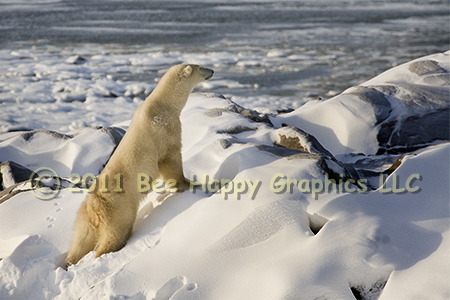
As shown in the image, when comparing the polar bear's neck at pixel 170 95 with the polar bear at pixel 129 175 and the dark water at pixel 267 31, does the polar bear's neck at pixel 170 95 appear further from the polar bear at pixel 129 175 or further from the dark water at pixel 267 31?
the dark water at pixel 267 31

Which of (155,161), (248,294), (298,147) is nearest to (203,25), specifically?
(298,147)

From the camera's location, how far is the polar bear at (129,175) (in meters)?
2.58

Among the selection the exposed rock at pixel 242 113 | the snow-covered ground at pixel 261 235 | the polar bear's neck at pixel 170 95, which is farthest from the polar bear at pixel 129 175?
the exposed rock at pixel 242 113

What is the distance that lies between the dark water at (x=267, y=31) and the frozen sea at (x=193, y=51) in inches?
1.3

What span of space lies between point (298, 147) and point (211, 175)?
96 centimetres

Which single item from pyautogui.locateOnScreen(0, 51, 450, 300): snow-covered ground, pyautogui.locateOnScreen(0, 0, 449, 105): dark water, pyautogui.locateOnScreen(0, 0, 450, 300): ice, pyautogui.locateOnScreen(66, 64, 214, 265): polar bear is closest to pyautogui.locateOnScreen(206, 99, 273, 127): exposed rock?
pyautogui.locateOnScreen(0, 0, 450, 300): ice

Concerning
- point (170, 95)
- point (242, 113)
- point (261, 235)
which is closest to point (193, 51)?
point (242, 113)

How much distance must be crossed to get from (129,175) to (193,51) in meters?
8.23

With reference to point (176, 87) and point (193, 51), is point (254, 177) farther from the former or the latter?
point (193, 51)

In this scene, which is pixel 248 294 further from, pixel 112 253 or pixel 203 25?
pixel 203 25

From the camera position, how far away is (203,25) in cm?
1408

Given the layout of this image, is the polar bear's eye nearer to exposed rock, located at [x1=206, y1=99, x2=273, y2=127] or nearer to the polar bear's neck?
the polar bear's neck

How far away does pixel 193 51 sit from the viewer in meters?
10.5

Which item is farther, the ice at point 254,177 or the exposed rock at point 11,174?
the exposed rock at point 11,174
